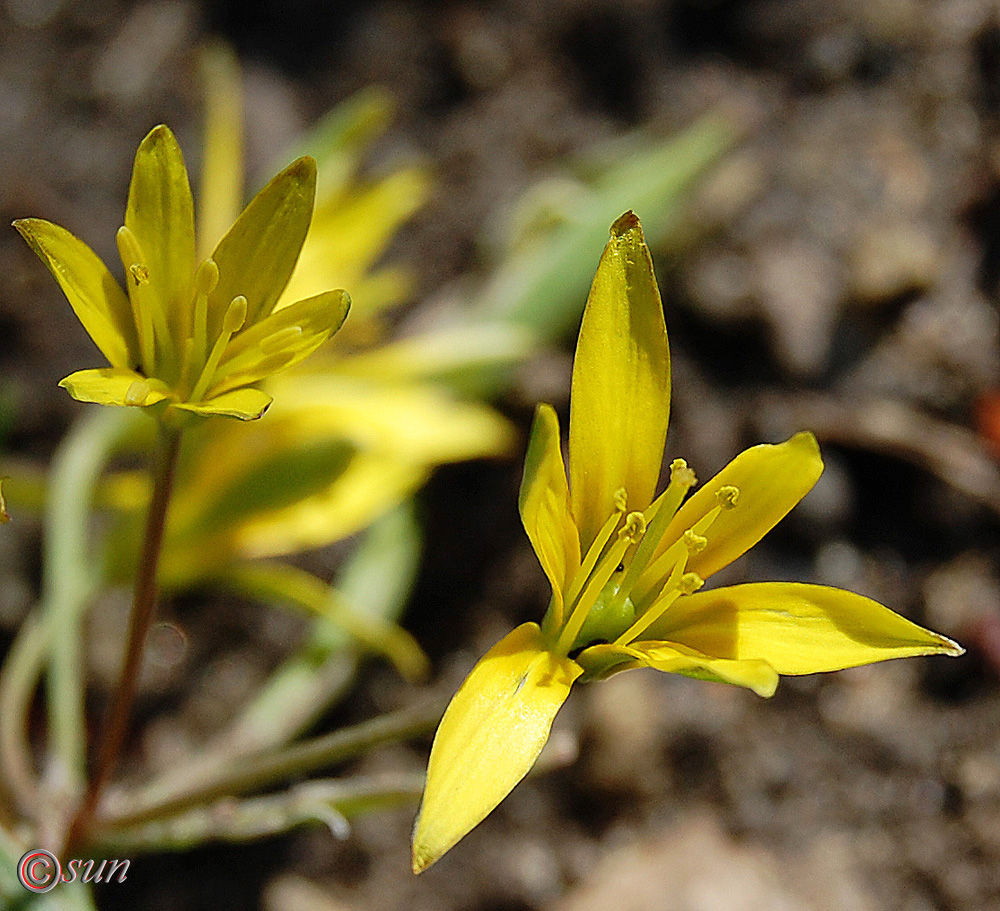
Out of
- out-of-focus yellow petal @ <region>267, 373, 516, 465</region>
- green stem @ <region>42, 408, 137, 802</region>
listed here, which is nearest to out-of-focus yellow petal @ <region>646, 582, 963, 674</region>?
out-of-focus yellow petal @ <region>267, 373, 516, 465</region>

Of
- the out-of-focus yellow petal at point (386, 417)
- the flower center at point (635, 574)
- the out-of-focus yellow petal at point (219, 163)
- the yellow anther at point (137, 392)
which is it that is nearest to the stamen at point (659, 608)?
the flower center at point (635, 574)

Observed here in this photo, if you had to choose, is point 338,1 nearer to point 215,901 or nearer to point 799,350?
point 799,350

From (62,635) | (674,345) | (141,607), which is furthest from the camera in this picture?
(674,345)

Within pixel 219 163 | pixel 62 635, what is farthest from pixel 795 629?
pixel 219 163

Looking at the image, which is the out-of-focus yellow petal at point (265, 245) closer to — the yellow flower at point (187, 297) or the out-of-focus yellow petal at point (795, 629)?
the yellow flower at point (187, 297)

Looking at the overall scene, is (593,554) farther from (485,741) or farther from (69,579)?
(69,579)
